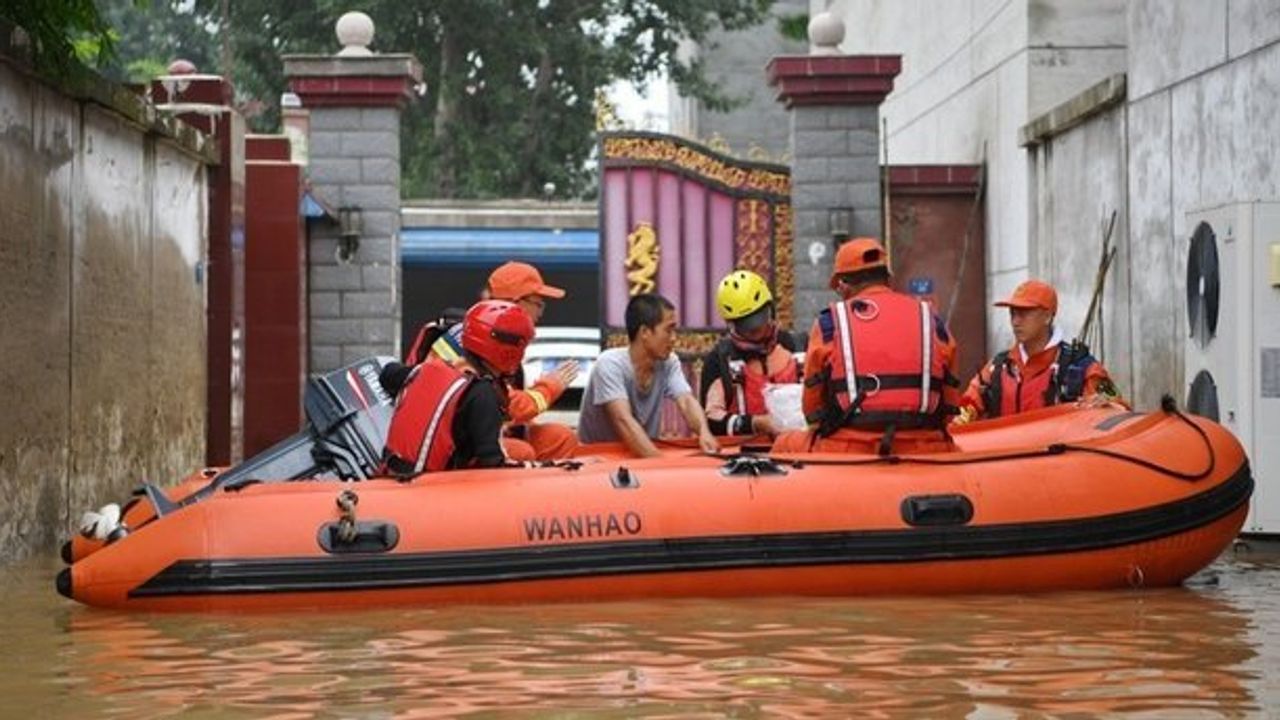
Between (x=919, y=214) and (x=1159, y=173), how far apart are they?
462 centimetres

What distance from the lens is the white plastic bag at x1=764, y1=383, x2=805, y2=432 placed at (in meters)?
11.8

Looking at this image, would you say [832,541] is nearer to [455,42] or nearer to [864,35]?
[864,35]

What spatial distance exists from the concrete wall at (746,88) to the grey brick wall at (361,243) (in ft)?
85.0

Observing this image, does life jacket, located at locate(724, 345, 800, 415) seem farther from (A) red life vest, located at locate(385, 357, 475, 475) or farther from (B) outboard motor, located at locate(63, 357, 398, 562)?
(A) red life vest, located at locate(385, 357, 475, 475)

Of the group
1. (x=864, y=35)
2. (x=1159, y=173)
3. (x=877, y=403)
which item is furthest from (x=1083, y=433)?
(x=864, y=35)

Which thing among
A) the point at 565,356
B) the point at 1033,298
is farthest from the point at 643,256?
the point at 565,356

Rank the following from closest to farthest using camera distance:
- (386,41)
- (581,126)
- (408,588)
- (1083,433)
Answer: (408,588)
(1083,433)
(386,41)
(581,126)

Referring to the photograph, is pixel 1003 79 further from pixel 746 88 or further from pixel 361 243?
pixel 746 88

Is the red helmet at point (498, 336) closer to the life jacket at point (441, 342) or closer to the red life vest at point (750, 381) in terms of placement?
the life jacket at point (441, 342)

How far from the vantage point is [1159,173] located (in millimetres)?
15508

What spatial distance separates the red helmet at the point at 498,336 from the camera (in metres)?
10.4

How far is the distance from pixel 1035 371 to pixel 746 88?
34051 mm

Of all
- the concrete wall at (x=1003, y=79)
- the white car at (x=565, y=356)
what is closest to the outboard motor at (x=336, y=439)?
the concrete wall at (x=1003, y=79)

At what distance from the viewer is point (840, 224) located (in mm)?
19234
